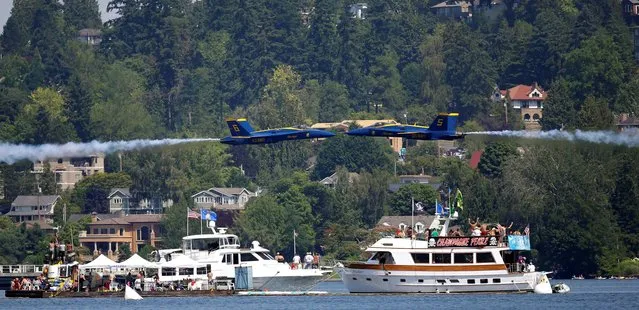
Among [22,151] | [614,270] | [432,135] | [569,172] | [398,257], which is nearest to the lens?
[398,257]

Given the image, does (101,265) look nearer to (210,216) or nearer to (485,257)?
(210,216)

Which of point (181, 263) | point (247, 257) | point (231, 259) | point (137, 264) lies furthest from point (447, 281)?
point (137, 264)

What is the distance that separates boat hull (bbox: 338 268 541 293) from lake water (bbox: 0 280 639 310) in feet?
1.53

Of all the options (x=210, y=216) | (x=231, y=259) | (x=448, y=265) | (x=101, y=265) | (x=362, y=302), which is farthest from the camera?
(x=210, y=216)

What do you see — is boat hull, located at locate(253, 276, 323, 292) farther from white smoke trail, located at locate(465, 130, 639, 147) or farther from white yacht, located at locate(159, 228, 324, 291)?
white smoke trail, located at locate(465, 130, 639, 147)

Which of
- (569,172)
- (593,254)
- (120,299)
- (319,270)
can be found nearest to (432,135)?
(319,270)

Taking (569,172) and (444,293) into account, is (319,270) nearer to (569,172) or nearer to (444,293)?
(444,293)

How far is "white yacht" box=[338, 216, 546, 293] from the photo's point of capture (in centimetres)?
13325

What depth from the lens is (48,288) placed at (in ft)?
452

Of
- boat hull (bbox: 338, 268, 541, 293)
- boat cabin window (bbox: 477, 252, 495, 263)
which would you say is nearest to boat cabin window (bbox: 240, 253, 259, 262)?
boat hull (bbox: 338, 268, 541, 293)

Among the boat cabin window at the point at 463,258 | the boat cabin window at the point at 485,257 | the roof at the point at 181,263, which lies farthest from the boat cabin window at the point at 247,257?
the boat cabin window at the point at 485,257

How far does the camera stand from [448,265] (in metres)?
133

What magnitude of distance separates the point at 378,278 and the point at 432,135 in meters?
15.0

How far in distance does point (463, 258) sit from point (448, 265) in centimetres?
94
